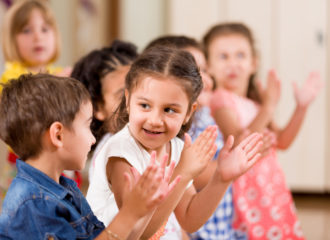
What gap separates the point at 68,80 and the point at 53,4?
3523mm

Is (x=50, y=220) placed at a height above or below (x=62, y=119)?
below

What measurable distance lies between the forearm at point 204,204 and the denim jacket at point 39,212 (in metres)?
0.36

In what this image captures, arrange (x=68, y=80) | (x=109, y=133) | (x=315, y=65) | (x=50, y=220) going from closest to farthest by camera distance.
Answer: (x=50, y=220)
(x=68, y=80)
(x=109, y=133)
(x=315, y=65)

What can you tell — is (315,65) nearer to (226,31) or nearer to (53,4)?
(226,31)

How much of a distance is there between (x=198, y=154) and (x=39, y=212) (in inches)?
15.0

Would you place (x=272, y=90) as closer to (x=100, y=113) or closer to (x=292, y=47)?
(x=100, y=113)

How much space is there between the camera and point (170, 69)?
124 cm

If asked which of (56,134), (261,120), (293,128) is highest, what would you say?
(56,134)

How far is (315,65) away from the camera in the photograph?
3.76 meters

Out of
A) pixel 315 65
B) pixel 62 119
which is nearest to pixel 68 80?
pixel 62 119

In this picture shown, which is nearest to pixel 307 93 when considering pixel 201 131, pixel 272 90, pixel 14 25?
pixel 272 90

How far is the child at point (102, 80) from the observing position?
5.37 feet

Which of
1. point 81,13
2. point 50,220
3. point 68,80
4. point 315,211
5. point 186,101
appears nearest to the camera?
point 50,220

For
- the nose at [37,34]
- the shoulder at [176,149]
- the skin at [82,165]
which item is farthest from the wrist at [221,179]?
the nose at [37,34]
